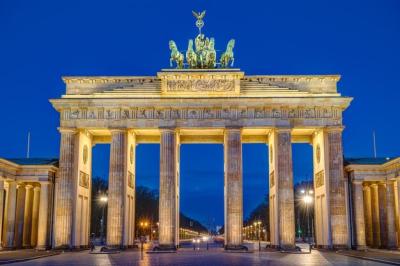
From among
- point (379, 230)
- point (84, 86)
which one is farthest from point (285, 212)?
point (84, 86)

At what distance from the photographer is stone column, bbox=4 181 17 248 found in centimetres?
5035

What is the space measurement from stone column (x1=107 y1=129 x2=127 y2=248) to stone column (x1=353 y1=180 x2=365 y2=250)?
21.7 meters

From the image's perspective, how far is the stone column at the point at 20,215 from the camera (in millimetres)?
52188

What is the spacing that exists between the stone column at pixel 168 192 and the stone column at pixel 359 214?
16.8 metres

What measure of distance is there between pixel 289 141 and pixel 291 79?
6239mm

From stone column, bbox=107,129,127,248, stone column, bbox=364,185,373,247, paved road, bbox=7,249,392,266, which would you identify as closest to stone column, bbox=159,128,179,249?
stone column, bbox=107,129,127,248

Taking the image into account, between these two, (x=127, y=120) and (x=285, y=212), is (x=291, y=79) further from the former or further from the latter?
(x=127, y=120)

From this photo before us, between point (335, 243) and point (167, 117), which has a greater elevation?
point (167, 117)

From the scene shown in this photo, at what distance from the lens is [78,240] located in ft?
164

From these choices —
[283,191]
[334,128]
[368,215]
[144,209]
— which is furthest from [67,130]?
[144,209]

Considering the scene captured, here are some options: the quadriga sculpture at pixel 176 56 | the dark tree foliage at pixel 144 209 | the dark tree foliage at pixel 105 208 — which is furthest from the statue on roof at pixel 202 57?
the dark tree foliage at pixel 144 209

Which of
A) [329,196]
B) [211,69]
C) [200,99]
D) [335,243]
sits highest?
[211,69]

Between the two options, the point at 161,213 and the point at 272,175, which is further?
the point at 272,175

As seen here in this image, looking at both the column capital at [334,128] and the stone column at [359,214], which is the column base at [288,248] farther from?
Answer: the column capital at [334,128]
